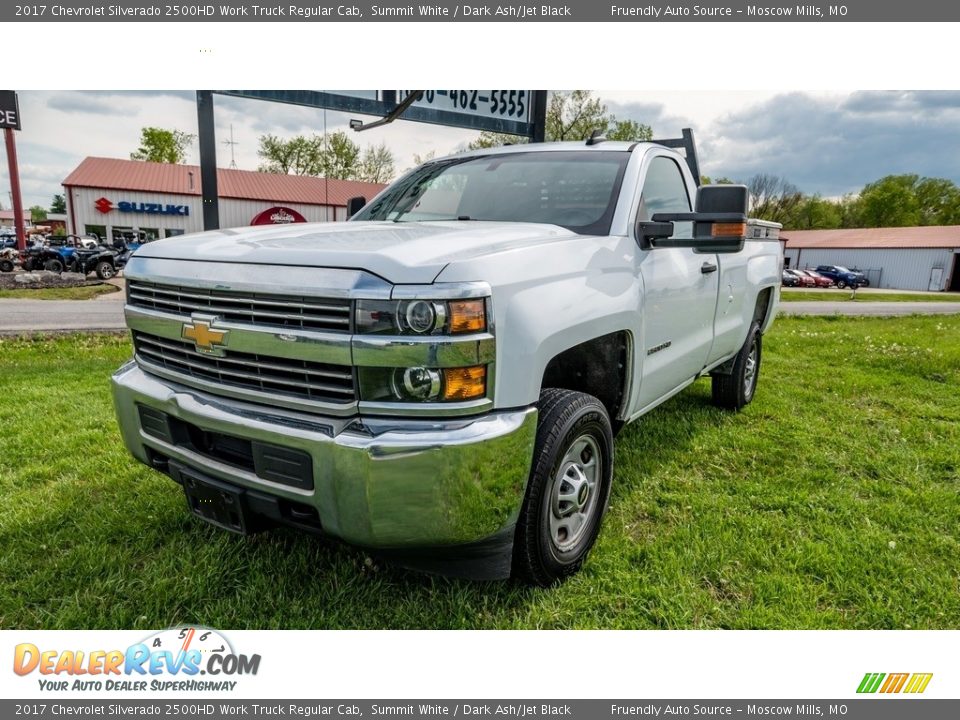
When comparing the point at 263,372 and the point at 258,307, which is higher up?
the point at 258,307

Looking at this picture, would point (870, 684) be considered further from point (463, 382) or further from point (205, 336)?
point (205, 336)

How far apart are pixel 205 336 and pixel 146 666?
1.17 metres

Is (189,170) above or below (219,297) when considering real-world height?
above

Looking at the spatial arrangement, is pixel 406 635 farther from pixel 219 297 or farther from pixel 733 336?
pixel 733 336

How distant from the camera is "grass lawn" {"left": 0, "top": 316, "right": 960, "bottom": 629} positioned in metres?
2.42

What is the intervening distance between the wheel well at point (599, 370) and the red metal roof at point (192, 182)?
35209mm

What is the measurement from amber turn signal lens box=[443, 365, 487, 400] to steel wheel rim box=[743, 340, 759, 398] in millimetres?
3855

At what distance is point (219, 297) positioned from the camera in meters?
2.24

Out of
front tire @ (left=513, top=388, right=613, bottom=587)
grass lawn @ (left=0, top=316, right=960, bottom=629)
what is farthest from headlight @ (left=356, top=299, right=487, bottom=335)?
grass lawn @ (left=0, top=316, right=960, bottom=629)

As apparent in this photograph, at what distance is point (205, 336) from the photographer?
2.28 metres

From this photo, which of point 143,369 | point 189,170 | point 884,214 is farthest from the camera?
point 884,214

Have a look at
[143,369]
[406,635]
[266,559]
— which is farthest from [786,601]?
[143,369]

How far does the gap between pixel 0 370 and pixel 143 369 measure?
4.72m

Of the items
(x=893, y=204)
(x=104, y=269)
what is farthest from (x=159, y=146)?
(x=893, y=204)
